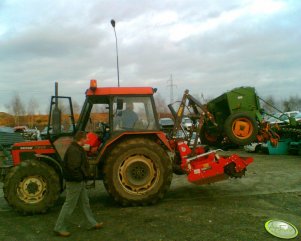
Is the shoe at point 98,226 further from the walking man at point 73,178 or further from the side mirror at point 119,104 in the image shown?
the side mirror at point 119,104

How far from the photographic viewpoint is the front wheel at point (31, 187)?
738 cm

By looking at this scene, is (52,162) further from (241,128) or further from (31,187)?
(241,128)

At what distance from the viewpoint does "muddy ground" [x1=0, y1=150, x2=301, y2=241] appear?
613 cm

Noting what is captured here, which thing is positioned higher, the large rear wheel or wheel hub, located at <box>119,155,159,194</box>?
the large rear wheel

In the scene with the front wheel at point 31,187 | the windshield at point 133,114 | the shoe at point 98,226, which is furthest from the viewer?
the windshield at point 133,114

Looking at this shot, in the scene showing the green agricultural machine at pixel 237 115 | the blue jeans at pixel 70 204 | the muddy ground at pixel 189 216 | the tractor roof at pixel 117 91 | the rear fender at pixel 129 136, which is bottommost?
the muddy ground at pixel 189 216

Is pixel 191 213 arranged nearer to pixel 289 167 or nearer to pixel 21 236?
pixel 21 236

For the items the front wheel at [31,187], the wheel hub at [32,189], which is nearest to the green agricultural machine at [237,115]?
the front wheel at [31,187]

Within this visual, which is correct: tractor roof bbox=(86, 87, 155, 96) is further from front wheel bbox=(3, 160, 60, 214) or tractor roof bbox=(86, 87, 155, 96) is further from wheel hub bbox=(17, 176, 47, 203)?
wheel hub bbox=(17, 176, 47, 203)

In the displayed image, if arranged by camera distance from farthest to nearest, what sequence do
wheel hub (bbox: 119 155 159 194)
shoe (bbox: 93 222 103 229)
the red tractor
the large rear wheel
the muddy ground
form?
the large rear wheel
wheel hub (bbox: 119 155 159 194)
the red tractor
shoe (bbox: 93 222 103 229)
the muddy ground

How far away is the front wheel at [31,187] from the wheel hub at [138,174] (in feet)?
4.51

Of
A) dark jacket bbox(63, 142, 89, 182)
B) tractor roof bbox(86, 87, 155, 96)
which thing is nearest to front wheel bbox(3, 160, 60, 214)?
dark jacket bbox(63, 142, 89, 182)

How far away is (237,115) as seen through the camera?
868 cm

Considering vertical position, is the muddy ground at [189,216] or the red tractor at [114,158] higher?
the red tractor at [114,158]
